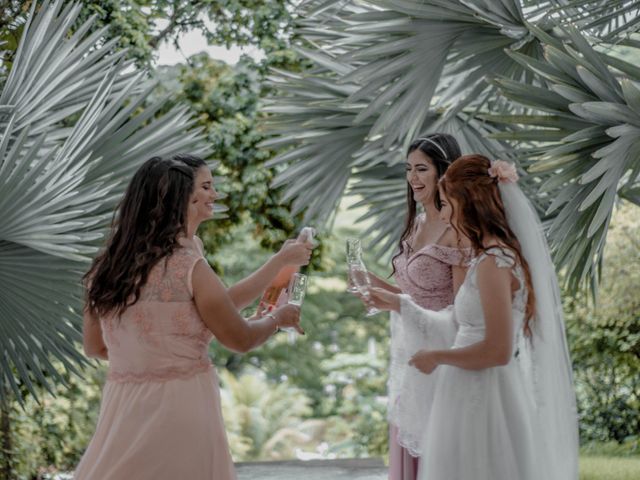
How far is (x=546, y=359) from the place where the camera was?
9.16 ft

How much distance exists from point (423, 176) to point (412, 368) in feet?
1.99

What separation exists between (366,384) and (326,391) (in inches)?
34.6

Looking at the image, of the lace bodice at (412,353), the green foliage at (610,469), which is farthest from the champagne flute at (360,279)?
the green foliage at (610,469)

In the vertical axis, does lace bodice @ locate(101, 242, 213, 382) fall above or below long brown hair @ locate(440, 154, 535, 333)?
below

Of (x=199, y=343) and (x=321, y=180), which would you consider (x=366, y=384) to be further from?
(x=199, y=343)

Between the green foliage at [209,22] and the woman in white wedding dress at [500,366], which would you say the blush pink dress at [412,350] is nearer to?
the woman in white wedding dress at [500,366]

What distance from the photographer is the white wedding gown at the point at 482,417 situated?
2.71 metres

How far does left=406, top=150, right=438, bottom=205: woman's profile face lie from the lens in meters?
3.45

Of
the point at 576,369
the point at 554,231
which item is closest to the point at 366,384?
the point at 576,369

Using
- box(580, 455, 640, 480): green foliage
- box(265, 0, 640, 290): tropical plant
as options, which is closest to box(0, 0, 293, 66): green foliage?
box(265, 0, 640, 290): tropical plant

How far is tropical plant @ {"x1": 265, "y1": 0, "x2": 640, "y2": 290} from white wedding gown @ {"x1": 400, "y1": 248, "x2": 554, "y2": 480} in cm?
60

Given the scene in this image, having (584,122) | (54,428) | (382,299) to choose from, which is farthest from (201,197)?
(54,428)

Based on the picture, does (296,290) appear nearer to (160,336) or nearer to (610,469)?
(160,336)

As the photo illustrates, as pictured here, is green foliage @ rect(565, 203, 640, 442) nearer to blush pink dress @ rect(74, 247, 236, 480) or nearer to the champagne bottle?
the champagne bottle
